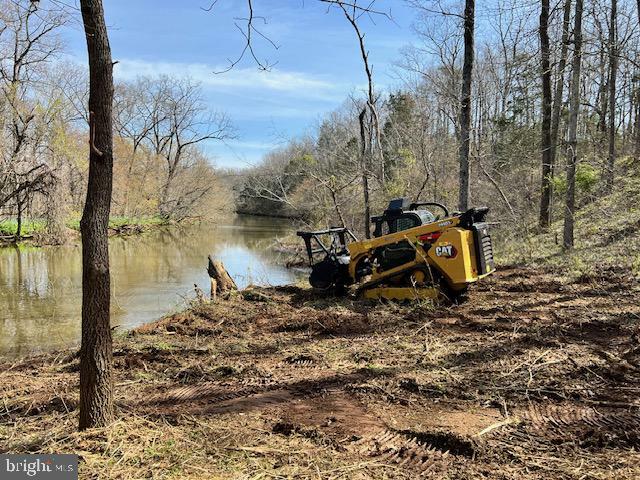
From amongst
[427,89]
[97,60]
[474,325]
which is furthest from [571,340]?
[427,89]

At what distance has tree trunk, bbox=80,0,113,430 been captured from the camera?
10.4ft

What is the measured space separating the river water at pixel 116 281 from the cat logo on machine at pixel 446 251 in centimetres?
563

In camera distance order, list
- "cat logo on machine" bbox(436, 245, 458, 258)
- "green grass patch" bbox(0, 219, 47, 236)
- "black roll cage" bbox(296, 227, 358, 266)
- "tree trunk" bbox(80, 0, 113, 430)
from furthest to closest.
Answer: "green grass patch" bbox(0, 219, 47, 236) → "black roll cage" bbox(296, 227, 358, 266) → "cat logo on machine" bbox(436, 245, 458, 258) → "tree trunk" bbox(80, 0, 113, 430)

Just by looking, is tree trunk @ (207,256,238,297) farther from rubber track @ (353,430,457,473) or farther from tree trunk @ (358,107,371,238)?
rubber track @ (353,430,457,473)

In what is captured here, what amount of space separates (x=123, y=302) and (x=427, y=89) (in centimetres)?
1771

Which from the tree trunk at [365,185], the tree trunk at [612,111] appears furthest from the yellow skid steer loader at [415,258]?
the tree trunk at [612,111]

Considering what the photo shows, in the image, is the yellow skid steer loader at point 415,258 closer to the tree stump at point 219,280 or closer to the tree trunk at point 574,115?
the tree stump at point 219,280

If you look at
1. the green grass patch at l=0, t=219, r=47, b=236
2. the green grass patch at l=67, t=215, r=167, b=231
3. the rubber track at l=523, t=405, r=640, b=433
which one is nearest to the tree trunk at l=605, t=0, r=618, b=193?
the rubber track at l=523, t=405, r=640, b=433

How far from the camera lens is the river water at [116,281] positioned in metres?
9.62

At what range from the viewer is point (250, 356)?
568 centimetres

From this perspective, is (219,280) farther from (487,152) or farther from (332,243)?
(487,152)

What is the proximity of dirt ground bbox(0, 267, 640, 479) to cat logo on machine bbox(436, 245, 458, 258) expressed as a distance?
0.92 meters

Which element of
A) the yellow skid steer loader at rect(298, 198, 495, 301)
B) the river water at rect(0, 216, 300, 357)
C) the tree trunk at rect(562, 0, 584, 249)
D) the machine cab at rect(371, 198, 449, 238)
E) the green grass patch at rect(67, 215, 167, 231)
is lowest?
the river water at rect(0, 216, 300, 357)

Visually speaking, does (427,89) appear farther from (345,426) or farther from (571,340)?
(345,426)
